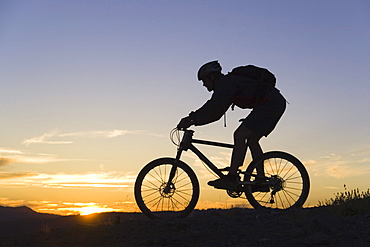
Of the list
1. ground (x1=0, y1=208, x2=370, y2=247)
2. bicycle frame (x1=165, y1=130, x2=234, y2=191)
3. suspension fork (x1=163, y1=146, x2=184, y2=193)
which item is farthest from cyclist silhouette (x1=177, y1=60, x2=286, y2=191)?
ground (x1=0, y1=208, x2=370, y2=247)

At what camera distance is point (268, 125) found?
8.59 metres

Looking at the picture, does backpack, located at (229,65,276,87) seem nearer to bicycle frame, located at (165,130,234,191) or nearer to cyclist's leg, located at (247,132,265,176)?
cyclist's leg, located at (247,132,265,176)

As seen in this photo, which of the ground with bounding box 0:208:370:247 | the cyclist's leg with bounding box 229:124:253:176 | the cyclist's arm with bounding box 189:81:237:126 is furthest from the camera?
the cyclist's leg with bounding box 229:124:253:176

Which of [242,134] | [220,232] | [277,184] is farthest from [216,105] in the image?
[220,232]

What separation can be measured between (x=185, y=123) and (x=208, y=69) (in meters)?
1.02

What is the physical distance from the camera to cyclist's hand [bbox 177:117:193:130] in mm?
→ 8670

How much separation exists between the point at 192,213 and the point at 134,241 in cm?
241

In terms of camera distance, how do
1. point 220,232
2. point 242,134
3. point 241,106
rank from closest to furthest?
A: point 220,232, point 242,134, point 241,106

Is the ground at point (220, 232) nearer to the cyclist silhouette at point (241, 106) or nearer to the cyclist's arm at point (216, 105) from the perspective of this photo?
the cyclist silhouette at point (241, 106)

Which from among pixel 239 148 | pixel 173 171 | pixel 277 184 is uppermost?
pixel 239 148

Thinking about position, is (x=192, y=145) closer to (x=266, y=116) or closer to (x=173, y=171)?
(x=173, y=171)

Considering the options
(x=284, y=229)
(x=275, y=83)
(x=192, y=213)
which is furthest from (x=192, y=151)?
(x=284, y=229)

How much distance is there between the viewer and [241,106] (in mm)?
8695

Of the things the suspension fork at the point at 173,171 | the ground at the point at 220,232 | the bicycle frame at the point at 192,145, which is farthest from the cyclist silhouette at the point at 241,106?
the ground at the point at 220,232
